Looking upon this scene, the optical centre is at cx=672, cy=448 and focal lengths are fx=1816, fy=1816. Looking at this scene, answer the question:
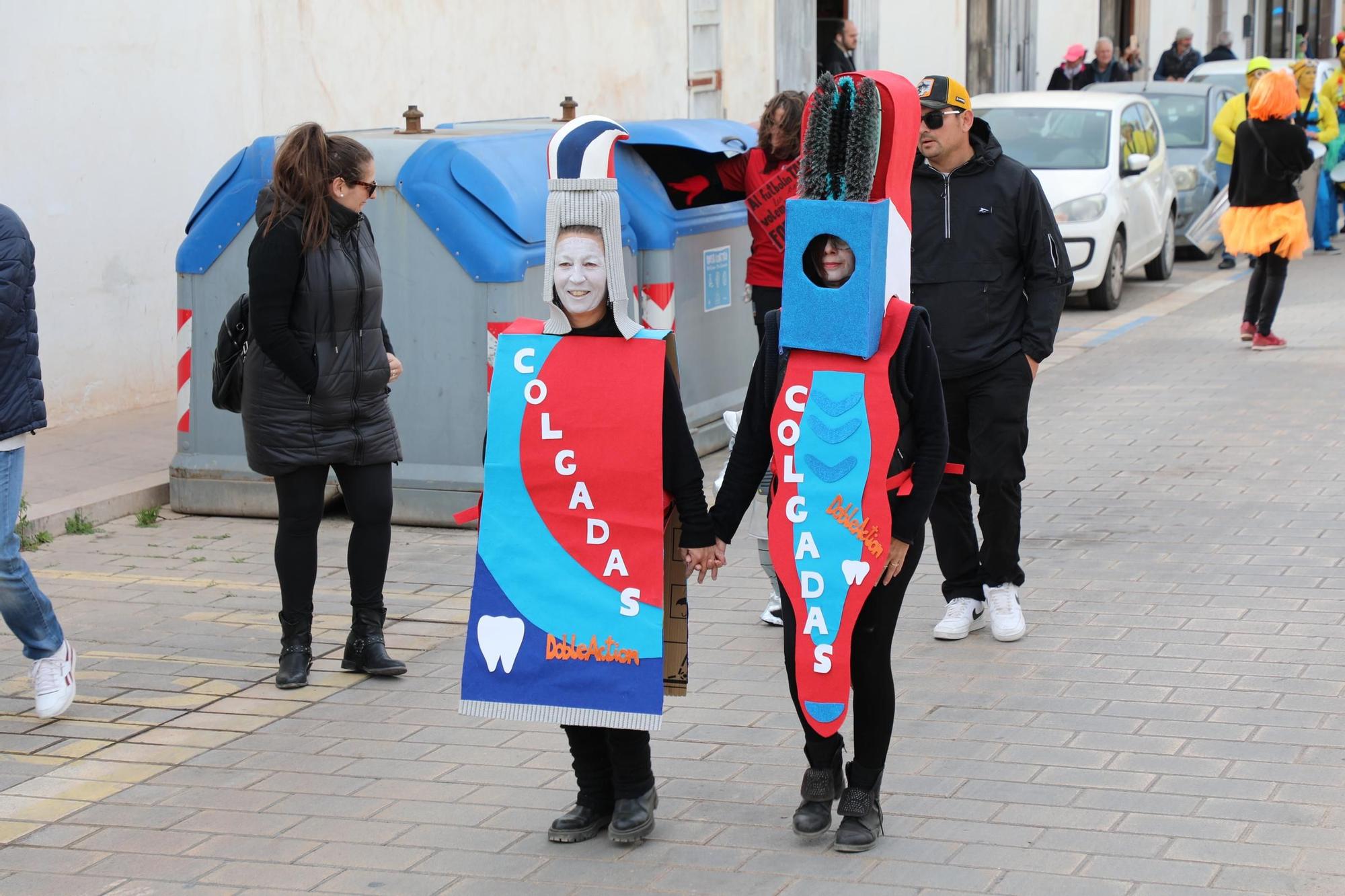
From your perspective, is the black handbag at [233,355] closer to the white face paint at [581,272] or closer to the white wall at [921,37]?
the white face paint at [581,272]

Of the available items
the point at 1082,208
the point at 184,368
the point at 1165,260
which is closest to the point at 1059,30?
the point at 1165,260

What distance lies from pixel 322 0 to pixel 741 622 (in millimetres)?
7347

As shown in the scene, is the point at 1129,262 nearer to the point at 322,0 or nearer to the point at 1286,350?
the point at 1286,350

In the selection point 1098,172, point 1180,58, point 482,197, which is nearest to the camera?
point 482,197

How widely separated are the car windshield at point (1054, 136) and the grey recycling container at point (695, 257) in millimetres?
6084

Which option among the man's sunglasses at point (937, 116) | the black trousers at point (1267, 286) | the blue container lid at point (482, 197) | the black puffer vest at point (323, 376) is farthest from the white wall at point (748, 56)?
the black puffer vest at point (323, 376)

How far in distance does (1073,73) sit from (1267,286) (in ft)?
38.8

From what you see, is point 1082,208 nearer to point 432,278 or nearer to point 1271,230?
point 1271,230

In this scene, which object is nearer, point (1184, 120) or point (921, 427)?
point (921, 427)

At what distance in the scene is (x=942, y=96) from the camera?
5926mm

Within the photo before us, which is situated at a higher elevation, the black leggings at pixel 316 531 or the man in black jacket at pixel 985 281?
the man in black jacket at pixel 985 281

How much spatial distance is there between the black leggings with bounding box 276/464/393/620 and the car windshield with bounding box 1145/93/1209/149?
14332mm

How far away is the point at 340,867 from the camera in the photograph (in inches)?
180

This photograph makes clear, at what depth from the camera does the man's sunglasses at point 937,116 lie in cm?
593
